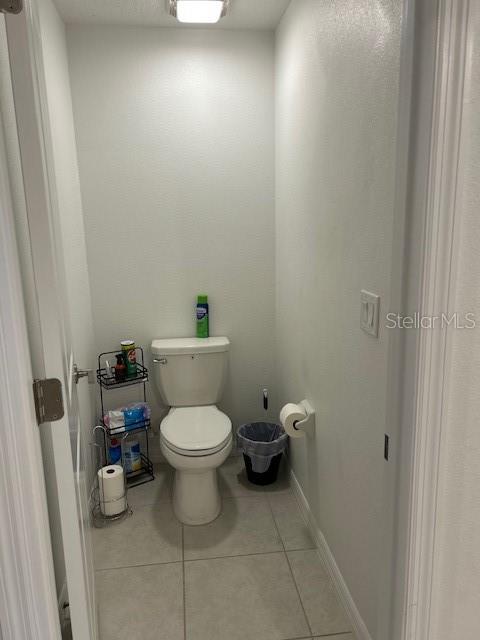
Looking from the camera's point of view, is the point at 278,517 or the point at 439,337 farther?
the point at 278,517

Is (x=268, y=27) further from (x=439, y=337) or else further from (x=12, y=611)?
(x=12, y=611)

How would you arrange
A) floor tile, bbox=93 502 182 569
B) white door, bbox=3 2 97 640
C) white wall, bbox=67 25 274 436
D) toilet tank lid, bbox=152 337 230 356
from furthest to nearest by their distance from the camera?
toilet tank lid, bbox=152 337 230 356, white wall, bbox=67 25 274 436, floor tile, bbox=93 502 182 569, white door, bbox=3 2 97 640

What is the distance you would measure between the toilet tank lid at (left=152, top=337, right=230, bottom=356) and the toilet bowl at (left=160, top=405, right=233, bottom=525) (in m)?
0.37

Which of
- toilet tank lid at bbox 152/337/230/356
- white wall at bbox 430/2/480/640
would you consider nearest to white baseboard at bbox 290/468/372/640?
white wall at bbox 430/2/480/640

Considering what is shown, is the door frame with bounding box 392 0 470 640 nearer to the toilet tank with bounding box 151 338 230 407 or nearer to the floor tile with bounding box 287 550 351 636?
the floor tile with bounding box 287 550 351 636

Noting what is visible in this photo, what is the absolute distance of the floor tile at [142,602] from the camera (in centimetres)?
177

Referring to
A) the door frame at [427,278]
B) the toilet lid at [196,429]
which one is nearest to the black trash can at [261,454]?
the toilet lid at [196,429]

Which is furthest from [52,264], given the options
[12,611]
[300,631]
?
[300,631]

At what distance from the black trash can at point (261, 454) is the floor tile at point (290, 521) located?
12cm

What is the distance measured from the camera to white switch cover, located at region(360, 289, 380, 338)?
55.5 inches

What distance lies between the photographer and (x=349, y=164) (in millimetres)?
1582

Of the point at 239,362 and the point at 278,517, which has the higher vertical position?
the point at 239,362

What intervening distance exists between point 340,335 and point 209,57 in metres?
1.72

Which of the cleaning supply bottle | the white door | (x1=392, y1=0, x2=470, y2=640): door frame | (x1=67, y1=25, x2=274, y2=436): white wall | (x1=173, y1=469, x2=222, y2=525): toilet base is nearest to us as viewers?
(x1=392, y1=0, x2=470, y2=640): door frame
